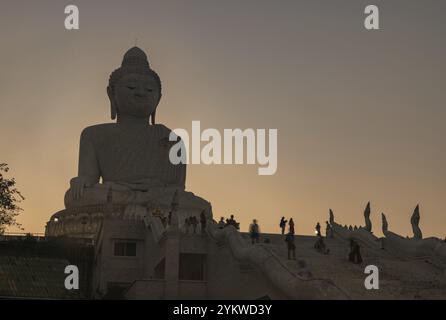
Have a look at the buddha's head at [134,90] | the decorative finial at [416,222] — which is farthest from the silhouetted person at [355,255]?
the buddha's head at [134,90]

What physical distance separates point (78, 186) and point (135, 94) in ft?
17.4

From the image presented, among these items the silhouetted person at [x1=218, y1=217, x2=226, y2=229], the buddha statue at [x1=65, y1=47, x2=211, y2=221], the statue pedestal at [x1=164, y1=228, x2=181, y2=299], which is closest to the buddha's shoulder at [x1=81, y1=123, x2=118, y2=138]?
the buddha statue at [x1=65, y1=47, x2=211, y2=221]

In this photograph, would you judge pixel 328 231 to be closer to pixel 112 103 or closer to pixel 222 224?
pixel 222 224

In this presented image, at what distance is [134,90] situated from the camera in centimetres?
3988

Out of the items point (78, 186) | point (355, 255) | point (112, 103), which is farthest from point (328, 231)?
point (112, 103)

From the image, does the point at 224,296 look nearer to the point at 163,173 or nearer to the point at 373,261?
the point at 373,261

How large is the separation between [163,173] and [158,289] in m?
15.0

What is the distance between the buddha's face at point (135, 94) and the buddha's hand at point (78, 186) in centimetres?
406

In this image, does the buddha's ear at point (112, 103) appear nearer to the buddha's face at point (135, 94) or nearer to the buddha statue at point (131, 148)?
the buddha statue at point (131, 148)

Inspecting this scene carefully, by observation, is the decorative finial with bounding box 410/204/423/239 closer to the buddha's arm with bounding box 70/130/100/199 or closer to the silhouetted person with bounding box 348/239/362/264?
the silhouetted person with bounding box 348/239/362/264

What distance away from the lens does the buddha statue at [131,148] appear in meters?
36.9
